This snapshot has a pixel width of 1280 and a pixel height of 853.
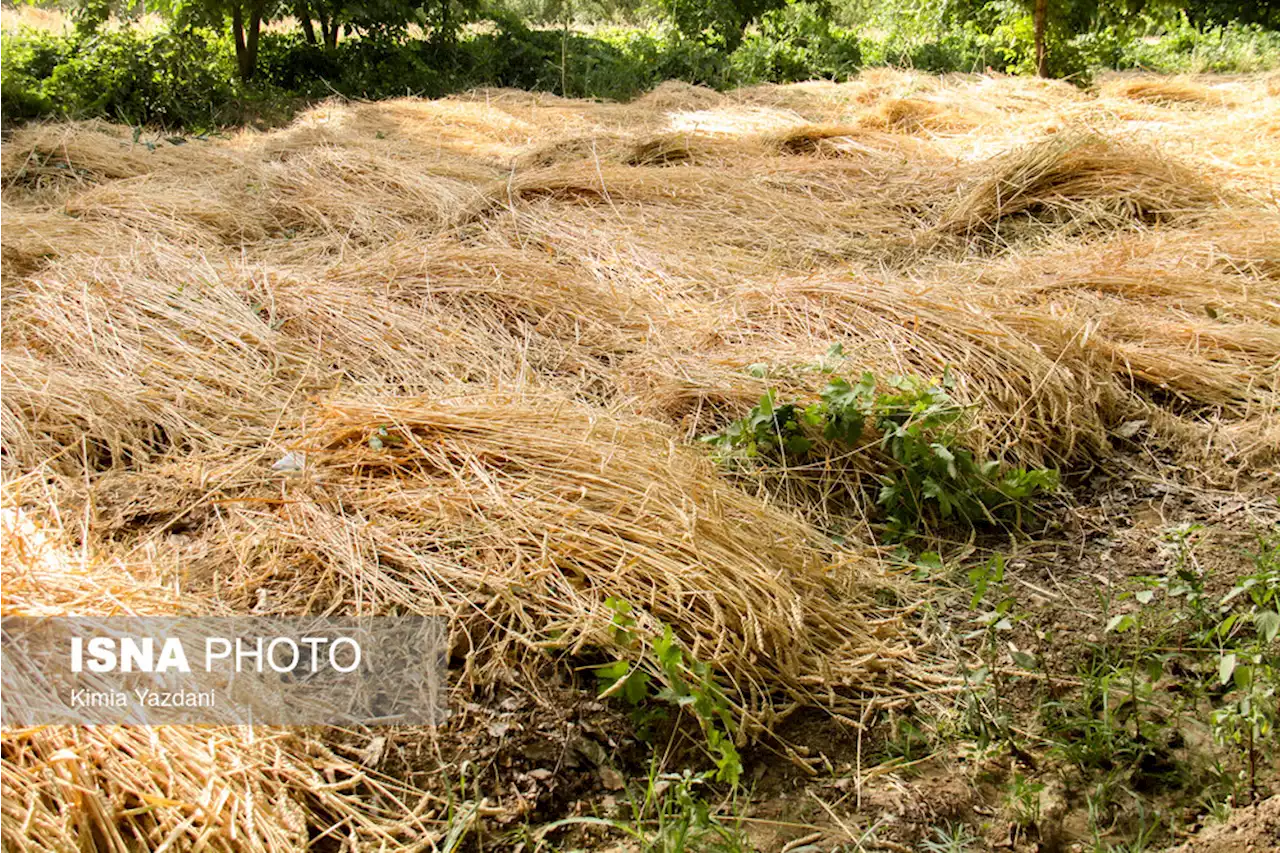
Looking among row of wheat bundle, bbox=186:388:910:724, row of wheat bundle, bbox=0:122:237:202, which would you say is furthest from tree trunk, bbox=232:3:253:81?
row of wheat bundle, bbox=186:388:910:724

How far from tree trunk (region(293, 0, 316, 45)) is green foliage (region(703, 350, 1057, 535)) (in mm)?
7095

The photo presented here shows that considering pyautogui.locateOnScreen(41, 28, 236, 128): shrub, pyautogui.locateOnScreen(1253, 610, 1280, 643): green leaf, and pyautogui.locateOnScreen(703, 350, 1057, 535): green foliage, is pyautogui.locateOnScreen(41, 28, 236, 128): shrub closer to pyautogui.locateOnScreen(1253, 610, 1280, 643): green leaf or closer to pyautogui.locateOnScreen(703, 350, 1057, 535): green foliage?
pyautogui.locateOnScreen(703, 350, 1057, 535): green foliage

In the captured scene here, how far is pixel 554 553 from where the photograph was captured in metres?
2.13

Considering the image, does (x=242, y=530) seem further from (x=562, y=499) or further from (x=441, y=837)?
(x=441, y=837)

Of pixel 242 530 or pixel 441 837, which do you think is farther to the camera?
pixel 242 530

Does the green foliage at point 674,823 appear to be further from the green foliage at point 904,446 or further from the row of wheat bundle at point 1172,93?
the row of wheat bundle at point 1172,93

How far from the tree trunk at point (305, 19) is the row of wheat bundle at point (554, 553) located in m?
6.96

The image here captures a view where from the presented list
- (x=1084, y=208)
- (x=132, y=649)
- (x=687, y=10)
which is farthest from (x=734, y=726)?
(x=687, y=10)

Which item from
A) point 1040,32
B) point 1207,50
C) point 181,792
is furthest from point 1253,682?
point 1207,50

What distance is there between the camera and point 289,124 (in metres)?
7.27

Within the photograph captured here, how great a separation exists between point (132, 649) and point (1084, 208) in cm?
392

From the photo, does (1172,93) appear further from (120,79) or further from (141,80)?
(120,79)

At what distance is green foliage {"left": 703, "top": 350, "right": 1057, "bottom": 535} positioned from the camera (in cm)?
260

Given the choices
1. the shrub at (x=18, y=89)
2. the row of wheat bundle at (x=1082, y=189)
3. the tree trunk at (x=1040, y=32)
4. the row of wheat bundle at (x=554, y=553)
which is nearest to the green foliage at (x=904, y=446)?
the row of wheat bundle at (x=554, y=553)
